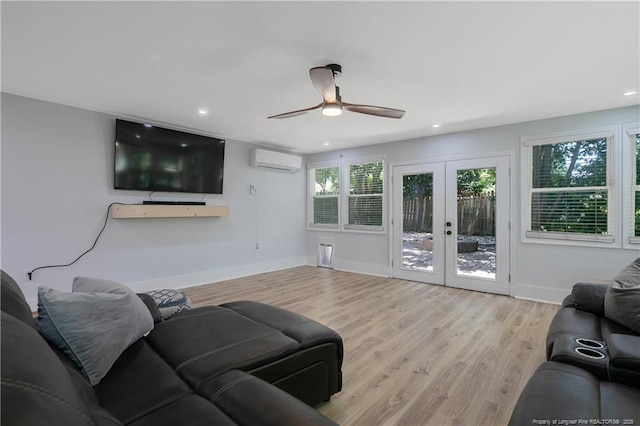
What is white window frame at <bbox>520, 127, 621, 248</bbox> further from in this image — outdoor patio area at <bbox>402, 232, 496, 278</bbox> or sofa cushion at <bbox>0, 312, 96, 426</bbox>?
sofa cushion at <bbox>0, 312, 96, 426</bbox>

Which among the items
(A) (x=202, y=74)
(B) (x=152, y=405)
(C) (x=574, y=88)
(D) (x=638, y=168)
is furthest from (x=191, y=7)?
(D) (x=638, y=168)

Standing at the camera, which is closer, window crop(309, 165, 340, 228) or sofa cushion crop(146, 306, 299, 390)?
sofa cushion crop(146, 306, 299, 390)

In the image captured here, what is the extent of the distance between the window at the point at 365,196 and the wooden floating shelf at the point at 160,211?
2.49m

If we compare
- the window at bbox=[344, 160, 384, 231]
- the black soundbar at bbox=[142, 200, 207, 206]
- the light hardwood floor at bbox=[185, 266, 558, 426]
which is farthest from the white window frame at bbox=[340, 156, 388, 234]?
the black soundbar at bbox=[142, 200, 207, 206]

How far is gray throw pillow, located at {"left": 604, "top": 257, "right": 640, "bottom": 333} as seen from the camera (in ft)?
6.17

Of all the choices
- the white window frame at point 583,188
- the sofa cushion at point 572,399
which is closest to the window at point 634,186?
the white window frame at point 583,188

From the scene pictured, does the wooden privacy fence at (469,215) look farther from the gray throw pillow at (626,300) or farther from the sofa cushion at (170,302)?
the sofa cushion at (170,302)

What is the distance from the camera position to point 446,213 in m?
5.04

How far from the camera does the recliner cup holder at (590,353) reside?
1.57 m

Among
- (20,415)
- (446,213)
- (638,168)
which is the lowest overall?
(20,415)

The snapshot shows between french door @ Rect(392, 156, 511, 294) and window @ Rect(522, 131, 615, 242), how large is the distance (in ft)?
1.02

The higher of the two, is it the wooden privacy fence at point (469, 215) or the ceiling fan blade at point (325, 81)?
the ceiling fan blade at point (325, 81)

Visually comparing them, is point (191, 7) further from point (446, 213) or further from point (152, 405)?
point (446, 213)

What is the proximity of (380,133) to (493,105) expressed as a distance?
176 cm
